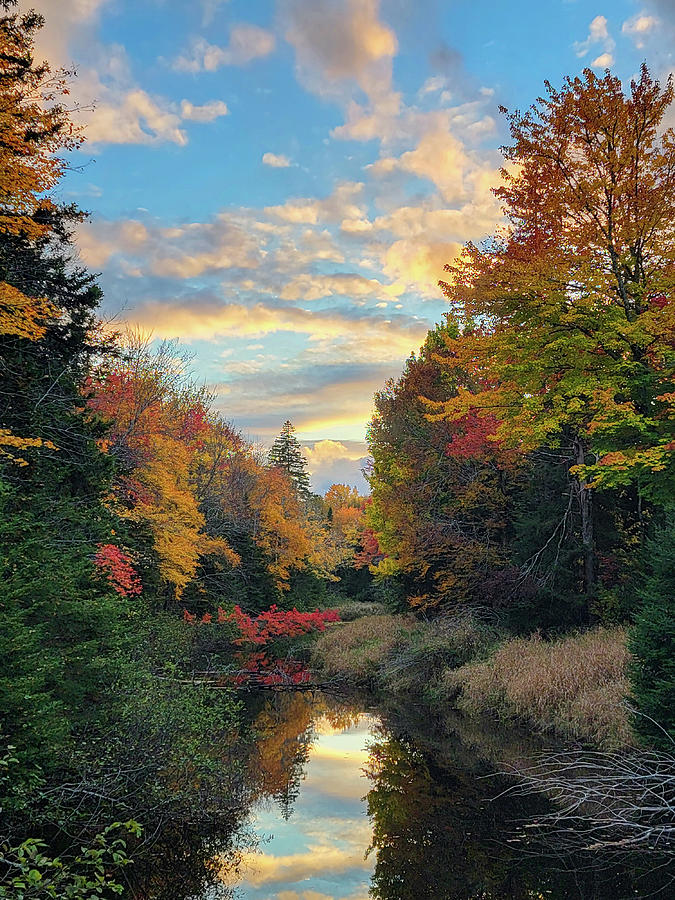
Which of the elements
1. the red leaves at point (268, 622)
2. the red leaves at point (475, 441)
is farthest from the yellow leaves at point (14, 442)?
the red leaves at point (268, 622)

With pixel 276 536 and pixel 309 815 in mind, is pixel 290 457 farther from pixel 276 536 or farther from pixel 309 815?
pixel 309 815

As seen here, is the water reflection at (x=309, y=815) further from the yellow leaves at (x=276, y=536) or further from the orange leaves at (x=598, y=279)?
the yellow leaves at (x=276, y=536)

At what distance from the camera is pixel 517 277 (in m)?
13.2

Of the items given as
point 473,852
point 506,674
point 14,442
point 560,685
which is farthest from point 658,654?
point 14,442

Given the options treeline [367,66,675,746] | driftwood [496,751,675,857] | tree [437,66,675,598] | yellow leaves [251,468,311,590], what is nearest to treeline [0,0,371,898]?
driftwood [496,751,675,857]

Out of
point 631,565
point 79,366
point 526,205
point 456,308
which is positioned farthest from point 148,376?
point 631,565

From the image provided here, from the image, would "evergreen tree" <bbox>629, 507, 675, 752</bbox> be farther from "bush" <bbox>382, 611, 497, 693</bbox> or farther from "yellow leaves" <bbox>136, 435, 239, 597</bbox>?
"yellow leaves" <bbox>136, 435, 239, 597</bbox>

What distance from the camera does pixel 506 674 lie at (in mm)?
15469

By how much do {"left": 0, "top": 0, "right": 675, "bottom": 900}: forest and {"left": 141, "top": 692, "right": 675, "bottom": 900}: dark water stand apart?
0.83m

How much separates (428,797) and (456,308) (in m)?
11.2

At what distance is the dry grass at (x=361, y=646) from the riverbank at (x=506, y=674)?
58 mm

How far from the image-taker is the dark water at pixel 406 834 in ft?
25.0

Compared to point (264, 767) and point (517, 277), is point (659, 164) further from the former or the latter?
point (264, 767)

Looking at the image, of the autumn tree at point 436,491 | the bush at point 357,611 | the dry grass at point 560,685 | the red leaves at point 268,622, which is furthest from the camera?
the bush at point 357,611
